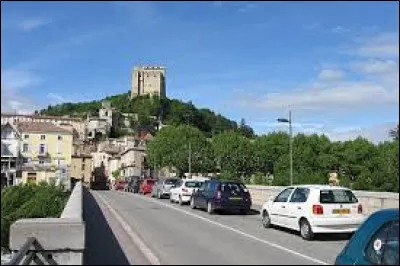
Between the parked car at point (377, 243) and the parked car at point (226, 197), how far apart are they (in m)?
20.7

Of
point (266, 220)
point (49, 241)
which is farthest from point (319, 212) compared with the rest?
point (49, 241)

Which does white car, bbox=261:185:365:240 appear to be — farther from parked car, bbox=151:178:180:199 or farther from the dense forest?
the dense forest

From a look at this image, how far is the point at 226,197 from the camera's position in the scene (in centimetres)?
2677

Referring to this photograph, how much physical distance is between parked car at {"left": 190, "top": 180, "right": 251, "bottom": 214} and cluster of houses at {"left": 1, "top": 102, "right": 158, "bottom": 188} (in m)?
7.42

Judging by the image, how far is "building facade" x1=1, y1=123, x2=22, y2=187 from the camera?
5113mm

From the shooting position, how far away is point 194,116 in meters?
186

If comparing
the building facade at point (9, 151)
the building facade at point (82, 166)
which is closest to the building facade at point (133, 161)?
the building facade at point (82, 166)

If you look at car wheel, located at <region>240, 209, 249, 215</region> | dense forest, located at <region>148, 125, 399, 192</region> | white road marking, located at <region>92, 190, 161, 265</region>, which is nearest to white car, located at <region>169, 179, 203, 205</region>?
car wheel, located at <region>240, 209, 249, 215</region>

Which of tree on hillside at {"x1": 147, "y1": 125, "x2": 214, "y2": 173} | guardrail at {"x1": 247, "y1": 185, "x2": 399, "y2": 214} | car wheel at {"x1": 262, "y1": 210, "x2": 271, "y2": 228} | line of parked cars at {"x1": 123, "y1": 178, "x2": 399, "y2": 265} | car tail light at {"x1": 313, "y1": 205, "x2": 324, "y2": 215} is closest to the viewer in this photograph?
line of parked cars at {"x1": 123, "y1": 178, "x2": 399, "y2": 265}

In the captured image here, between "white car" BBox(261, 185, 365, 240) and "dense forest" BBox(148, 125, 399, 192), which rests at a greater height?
"dense forest" BBox(148, 125, 399, 192)

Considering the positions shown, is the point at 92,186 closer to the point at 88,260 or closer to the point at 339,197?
the point at 339,197

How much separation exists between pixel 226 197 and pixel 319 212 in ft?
33.9

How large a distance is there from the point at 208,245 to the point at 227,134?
89.2 metres

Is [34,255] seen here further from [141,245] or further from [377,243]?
[141,245]
